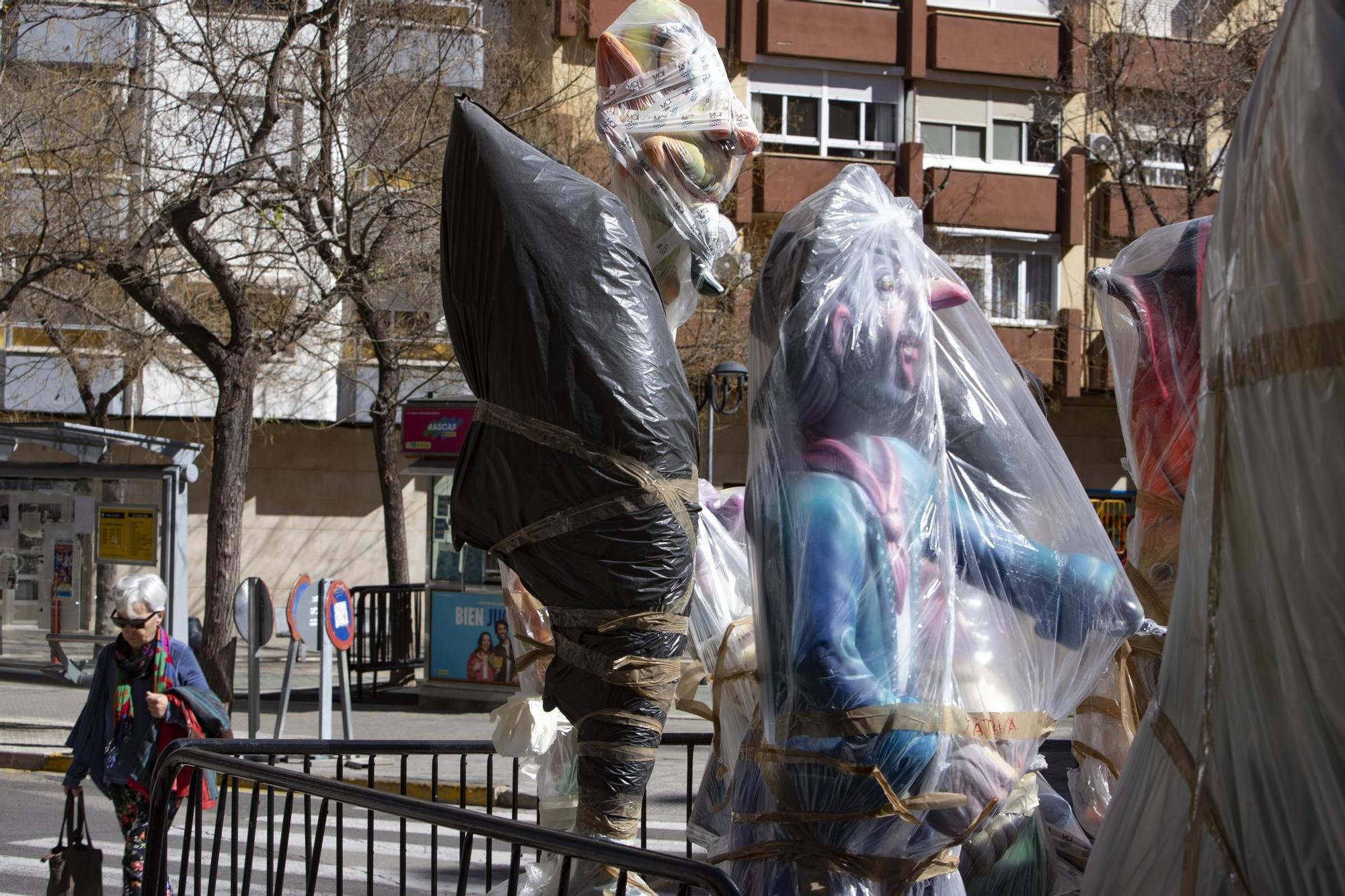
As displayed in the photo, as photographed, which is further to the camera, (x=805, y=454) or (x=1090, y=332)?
(x=1090, y=332)

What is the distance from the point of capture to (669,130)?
3695mm

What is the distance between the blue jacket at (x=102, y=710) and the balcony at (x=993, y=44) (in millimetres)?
19846

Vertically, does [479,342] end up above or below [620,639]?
above

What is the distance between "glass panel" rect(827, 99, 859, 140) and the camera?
77.8ft

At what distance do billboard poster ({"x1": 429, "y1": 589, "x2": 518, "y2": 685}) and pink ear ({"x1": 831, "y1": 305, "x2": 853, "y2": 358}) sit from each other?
1032cm

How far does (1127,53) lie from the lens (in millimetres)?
19297

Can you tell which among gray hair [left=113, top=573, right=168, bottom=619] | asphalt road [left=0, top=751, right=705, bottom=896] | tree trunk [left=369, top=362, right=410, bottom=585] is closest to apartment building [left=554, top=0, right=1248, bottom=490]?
tree trunk [left=369, top=362, right=410, bottom=585]

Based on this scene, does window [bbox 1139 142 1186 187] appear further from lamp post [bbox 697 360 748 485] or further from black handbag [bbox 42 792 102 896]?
black handbag [bbox 42 792 102 896]

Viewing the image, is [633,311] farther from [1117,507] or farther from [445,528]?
[1117,507]

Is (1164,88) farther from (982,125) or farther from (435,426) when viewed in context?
(435,426)

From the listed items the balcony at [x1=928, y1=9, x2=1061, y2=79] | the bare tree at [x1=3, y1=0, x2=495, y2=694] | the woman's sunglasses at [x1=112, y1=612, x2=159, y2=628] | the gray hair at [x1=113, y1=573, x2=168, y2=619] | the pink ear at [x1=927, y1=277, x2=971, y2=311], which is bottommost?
the woman's sunglasses at [x1=112, y1=612, x2=159, y2=628]

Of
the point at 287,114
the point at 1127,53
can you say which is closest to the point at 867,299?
the point at 287,114

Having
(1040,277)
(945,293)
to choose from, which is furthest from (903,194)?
(945,293)

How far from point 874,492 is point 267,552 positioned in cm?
2198
